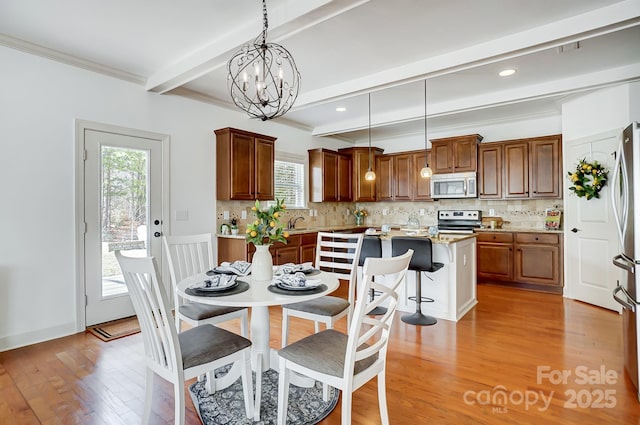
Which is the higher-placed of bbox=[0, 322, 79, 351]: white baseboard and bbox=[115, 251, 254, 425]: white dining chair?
bbox=[115, 251, 254, 425]: white dining chair

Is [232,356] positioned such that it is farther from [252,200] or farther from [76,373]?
[252,200]

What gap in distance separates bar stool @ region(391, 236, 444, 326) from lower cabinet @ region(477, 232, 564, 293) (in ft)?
6.87

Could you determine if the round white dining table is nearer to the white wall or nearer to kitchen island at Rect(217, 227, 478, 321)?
kitchen island at Rect(217, 227, 478, 321)

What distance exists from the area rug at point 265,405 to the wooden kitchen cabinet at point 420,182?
15.0 feet

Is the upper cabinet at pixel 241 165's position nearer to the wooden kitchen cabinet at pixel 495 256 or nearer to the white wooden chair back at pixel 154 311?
the white wooden chair back at pixel 154 311

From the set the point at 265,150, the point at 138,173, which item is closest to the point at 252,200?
the point at 265,150

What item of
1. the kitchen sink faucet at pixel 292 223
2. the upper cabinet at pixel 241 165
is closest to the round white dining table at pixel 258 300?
the upper cabinet at pixel 241 165

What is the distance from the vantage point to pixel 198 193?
4.42m

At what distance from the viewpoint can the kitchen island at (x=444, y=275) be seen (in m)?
3.70

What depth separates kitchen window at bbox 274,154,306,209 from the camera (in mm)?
5719

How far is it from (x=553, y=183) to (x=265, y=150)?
4.27 m

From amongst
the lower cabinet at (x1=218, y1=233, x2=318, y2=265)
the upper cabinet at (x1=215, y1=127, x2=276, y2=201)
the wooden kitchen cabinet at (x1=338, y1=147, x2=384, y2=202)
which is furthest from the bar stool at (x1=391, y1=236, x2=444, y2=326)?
the wooden kitchen cabinet at (x1=338, y1=147, x2=384, y2=202)

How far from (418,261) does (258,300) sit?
2191 mm

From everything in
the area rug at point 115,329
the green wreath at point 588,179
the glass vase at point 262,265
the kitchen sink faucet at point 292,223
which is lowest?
the area rug at point 115,329
